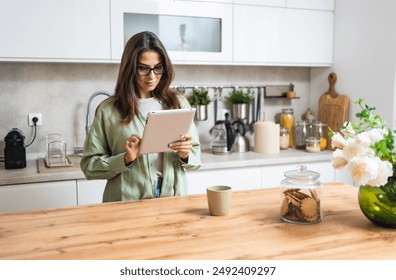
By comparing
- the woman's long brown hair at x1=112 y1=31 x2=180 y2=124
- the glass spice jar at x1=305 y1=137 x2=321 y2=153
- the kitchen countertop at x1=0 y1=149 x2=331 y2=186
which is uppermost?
the woman's long brown hair at x1=112 y1=31 x2=180 y2=124

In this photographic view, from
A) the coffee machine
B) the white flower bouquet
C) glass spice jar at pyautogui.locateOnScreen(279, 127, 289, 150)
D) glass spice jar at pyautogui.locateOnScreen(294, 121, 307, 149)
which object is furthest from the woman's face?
glass spice jar at pyautogui.locateOnScreen(294, 121, 307, 149)

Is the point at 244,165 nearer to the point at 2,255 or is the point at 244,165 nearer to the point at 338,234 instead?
the point at 338,234

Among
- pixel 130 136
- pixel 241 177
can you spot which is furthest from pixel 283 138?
pixel 130 136

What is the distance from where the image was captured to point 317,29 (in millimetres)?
3406

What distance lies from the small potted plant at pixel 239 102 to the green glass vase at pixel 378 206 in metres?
2.04

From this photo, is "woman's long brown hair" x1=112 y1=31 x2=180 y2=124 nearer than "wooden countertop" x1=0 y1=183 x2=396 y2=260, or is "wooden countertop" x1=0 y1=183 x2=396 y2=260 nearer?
"wooden countertop" x1=0 y1=183 x2=396 y2=260

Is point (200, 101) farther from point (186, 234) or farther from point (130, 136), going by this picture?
point (186, 234)

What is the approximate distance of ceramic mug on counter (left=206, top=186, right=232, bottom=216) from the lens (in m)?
1.48

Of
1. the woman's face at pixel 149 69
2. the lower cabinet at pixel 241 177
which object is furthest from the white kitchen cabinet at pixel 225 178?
the woman's face at pixel 149 69

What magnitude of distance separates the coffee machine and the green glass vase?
200 centimetres

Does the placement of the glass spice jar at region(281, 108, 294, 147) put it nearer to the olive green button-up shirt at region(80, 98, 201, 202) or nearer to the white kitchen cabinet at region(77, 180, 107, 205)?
the white kitchen cabinet at region(77, 180, 107, 205)

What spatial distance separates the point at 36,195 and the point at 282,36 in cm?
203

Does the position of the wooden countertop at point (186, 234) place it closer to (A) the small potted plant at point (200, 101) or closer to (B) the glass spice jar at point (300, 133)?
(A) the small potted plant at point (200, 101)

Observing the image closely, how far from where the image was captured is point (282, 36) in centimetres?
329
